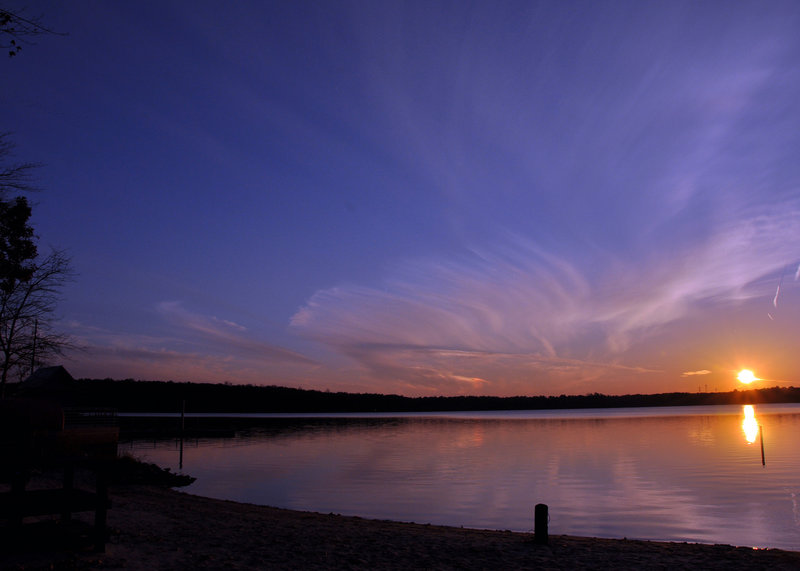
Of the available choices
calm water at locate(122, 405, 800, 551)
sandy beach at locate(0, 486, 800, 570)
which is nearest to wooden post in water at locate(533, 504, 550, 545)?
sandy beach at locate(0, 486, 800, 570)

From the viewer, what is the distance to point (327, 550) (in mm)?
12680

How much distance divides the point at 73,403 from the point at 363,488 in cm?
2225

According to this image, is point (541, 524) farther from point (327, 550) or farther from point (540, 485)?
point (540, 485)

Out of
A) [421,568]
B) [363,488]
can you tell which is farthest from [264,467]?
[421,568]

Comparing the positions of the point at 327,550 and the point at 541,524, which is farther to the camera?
the point at 541,524

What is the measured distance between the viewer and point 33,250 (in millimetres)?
27984

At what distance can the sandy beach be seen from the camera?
1028cm

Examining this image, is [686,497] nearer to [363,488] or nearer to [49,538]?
[363,488]

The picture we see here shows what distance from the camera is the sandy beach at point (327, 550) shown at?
10.3 m

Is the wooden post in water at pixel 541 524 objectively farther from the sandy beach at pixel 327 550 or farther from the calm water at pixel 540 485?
the calm water at pixel 540 485

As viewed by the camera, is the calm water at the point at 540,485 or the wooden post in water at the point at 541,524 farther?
the calm water at the point at 540,485

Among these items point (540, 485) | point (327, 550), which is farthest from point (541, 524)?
point (540, 485)

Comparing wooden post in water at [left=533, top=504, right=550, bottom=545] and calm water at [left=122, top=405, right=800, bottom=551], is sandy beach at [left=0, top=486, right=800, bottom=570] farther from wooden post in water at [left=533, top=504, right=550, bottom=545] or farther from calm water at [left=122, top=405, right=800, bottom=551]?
calm water at [left=122, top=405, right=800, bottom=551]

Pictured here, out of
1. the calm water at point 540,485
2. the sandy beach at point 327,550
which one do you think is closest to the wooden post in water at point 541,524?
the sandy beach at point 327,550
